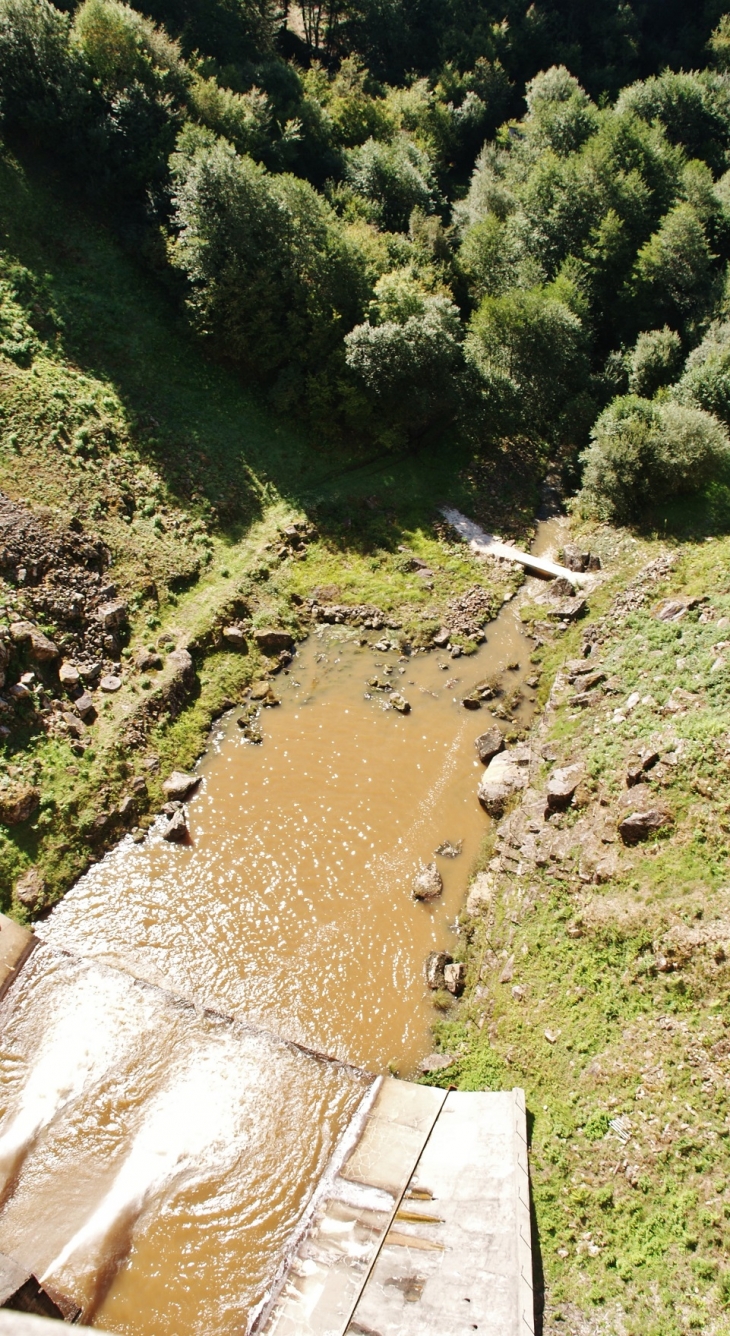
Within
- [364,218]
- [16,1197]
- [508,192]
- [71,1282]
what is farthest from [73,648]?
[508,192]

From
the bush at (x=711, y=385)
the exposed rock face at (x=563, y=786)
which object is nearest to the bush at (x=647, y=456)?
the bush at (x=711, y=385)

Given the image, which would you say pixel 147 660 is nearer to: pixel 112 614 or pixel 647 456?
pixel 112 614

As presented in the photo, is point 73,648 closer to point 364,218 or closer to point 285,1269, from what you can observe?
point 285,1269

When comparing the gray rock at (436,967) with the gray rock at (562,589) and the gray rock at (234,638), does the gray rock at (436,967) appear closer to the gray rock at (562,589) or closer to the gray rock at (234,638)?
the gray rock at (234,638)

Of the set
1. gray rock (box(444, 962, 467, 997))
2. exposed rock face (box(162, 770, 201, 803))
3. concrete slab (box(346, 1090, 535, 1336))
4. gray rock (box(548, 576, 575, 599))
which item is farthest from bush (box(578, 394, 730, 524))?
concrete slab (box(346, 1090, 535, 1336))

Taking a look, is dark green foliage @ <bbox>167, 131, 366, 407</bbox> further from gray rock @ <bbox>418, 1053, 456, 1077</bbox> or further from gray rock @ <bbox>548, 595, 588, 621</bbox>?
gray rock @ <bbox>418, 1053, 456, 1077</bbox>

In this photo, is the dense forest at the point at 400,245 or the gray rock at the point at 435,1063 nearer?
the gray rock at the point at 435,1063

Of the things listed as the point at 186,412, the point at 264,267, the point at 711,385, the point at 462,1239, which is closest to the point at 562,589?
the point at 711,385

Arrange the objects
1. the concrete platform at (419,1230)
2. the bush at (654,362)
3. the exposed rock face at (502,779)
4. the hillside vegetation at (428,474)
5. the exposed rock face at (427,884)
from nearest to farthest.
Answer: the concrete platform at (419,1230) < the hillside vegetation at (428,474) < the exposed rock face at (427,884) < the exposed rock face at (502,779) < the bush at (654,362)
